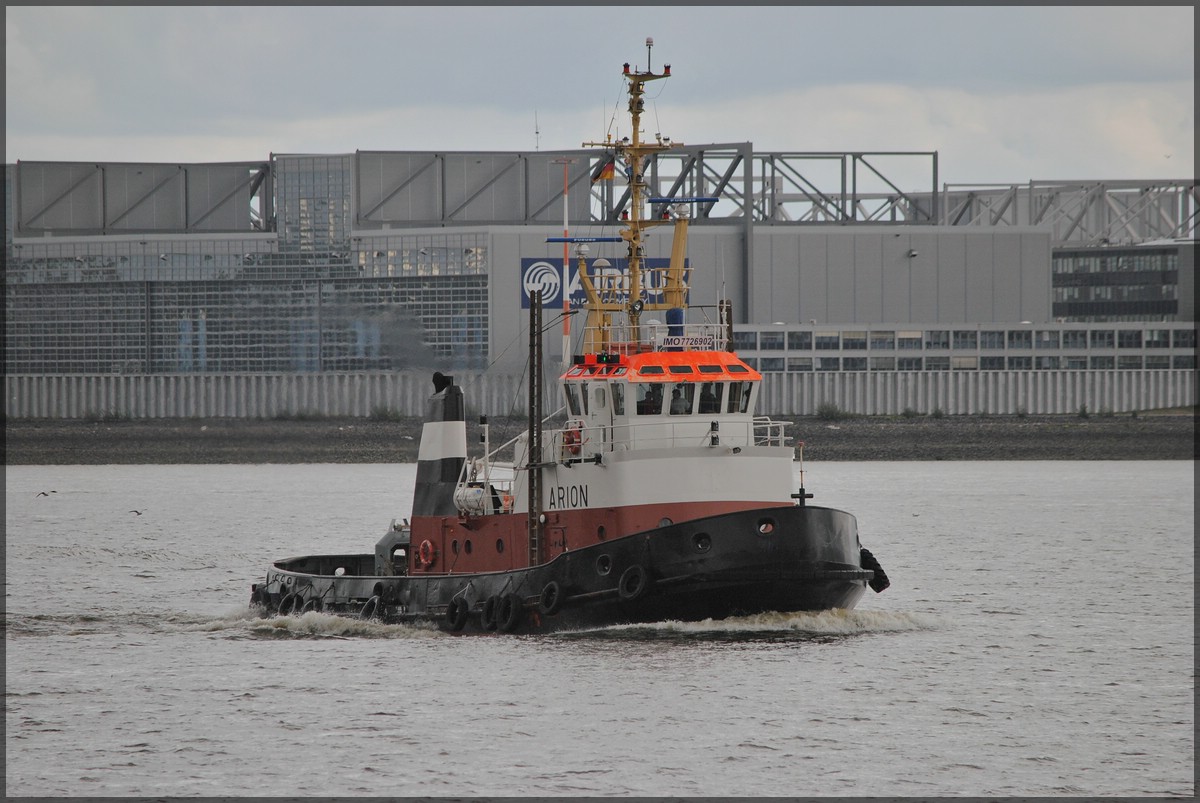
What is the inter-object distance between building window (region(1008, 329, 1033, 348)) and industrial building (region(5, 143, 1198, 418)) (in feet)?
0.66

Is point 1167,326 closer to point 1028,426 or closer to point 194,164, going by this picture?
point 1028,426

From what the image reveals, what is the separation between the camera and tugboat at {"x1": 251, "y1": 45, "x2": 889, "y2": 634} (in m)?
29.1

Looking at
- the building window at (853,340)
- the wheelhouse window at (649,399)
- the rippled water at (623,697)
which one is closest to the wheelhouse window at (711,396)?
the wheelhouse window at (649,399)

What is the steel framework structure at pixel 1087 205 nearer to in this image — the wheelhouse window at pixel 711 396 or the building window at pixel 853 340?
the building window at pixel 853 340

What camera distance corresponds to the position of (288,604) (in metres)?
36.1

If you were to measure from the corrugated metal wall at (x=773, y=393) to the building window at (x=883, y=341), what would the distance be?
6.11 feet

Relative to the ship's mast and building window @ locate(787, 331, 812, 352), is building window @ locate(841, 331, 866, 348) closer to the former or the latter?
building window @ locate(787, 331, 812, 352)

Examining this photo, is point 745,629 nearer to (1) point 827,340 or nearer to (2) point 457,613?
(2) point 457,613

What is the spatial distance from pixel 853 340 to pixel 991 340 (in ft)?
32.3

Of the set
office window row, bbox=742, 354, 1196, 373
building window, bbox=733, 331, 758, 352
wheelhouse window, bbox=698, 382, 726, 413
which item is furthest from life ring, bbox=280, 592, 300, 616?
building window, bbox=733, 331, 758, 352

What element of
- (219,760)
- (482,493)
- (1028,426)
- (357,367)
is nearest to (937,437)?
(1028,426)

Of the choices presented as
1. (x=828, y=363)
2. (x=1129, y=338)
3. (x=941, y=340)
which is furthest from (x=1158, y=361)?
(x=828, y=363)

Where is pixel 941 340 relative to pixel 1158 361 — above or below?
above

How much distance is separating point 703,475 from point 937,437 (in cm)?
8465
